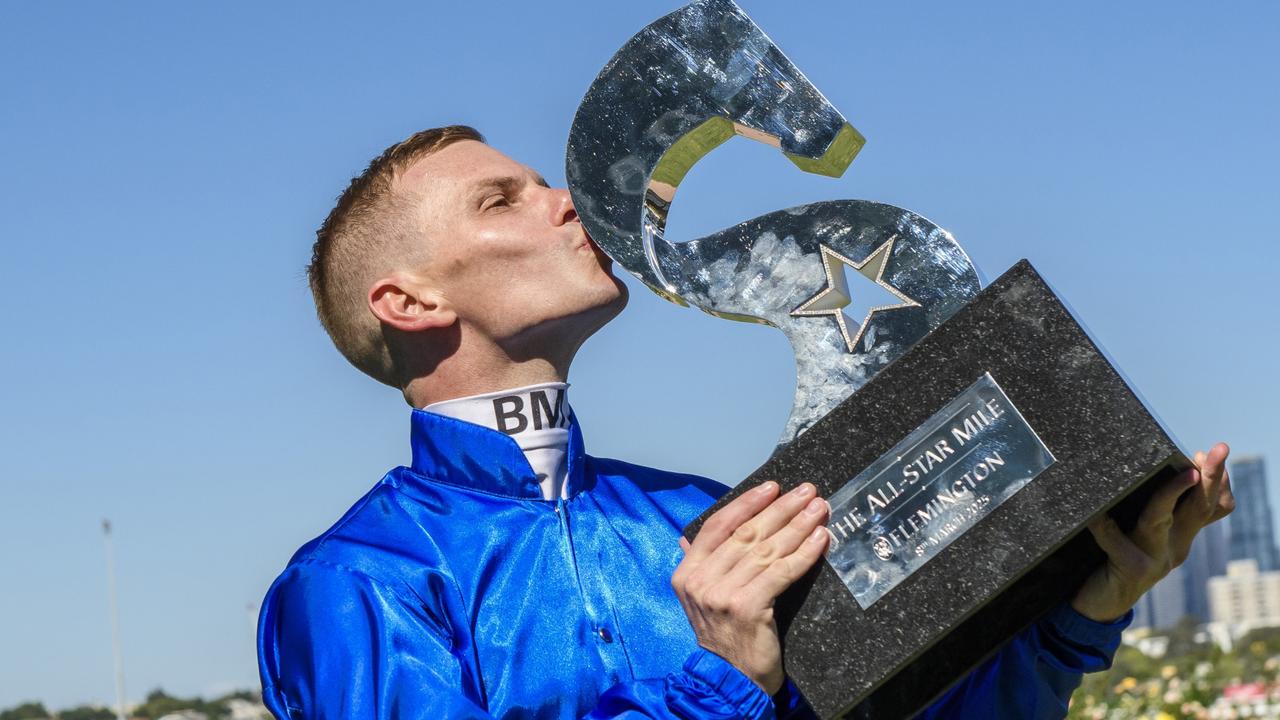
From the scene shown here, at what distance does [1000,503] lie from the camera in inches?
106

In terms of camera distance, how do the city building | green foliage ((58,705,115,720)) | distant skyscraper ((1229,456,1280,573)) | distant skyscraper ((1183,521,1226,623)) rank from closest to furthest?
1. green foliage ((58,705,115,720))
2. the city building
3. distant skyscraper ((1183,521,1226,623))
4. distant skyscraper ((1229,456,1280,573))

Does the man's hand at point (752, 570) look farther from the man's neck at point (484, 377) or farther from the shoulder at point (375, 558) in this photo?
the man's neck at point (484, 377)

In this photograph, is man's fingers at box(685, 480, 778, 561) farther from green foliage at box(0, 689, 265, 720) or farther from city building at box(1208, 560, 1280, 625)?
city building at box(1208, 560, 1280, 625)

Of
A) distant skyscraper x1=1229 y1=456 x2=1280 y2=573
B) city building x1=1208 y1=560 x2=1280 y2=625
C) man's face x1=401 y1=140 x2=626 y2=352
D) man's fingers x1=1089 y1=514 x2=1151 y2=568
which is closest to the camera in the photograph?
man's fingers x1=1089 y1=514 x2=1151 y2=568

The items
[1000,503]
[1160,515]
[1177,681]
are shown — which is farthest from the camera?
[1177,681]

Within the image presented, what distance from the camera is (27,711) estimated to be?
446 inches

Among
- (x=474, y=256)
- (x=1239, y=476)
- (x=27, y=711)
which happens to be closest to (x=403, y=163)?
(x=474, y=256)

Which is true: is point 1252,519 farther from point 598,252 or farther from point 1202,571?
point 598,252

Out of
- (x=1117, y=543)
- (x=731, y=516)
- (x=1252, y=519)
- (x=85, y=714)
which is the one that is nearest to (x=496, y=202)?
(x=731, y=516)

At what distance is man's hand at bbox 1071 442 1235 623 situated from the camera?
280 cm

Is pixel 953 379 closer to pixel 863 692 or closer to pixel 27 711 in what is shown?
pixel 863 692

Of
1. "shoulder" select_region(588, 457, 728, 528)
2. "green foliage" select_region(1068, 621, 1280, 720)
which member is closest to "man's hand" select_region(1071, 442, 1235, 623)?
"shoulder" select_region(588, 457, 728, 528)

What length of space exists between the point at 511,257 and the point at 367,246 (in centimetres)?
43

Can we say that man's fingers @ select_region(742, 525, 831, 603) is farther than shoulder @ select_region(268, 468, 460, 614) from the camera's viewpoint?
No
